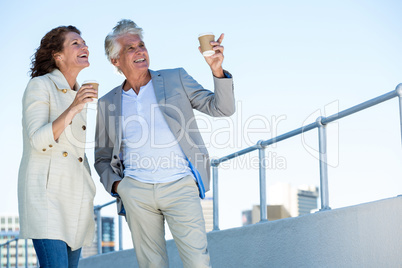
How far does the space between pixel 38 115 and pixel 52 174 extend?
1.06 ft

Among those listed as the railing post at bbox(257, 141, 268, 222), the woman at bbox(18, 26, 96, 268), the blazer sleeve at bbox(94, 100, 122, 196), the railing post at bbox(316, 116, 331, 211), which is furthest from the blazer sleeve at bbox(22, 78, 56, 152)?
the railing post at bbox(257, 141, 268, 222)

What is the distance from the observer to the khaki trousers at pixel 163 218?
318 cm

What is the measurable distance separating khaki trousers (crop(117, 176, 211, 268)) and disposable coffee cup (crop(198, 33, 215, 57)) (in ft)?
2.36

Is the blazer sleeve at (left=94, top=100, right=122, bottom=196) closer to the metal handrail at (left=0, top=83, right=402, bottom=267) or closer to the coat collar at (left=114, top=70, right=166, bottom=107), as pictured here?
the coat collar at (left=114, top=70, right=166, bottom=107)

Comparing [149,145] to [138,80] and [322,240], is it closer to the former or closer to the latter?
[138,80]

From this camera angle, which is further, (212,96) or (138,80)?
(138,80)

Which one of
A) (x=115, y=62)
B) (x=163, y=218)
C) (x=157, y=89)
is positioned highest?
(x=115, y=62)

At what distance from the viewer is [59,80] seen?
3240 millimetres

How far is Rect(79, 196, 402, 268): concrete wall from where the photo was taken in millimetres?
3377

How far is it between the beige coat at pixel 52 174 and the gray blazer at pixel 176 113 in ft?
0.96

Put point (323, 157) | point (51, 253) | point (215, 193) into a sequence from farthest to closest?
point (215, 193)
point (323, 157)
point (51, 253)

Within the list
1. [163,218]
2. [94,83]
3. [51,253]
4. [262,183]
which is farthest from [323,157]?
[51,253]

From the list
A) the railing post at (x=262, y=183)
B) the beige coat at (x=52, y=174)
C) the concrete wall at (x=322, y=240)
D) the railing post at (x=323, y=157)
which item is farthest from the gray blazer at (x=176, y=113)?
the railing post at (x=262, y=183)

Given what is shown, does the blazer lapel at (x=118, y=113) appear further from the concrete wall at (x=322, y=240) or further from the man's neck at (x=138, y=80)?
the concrete wall at (x=322, y=240)
